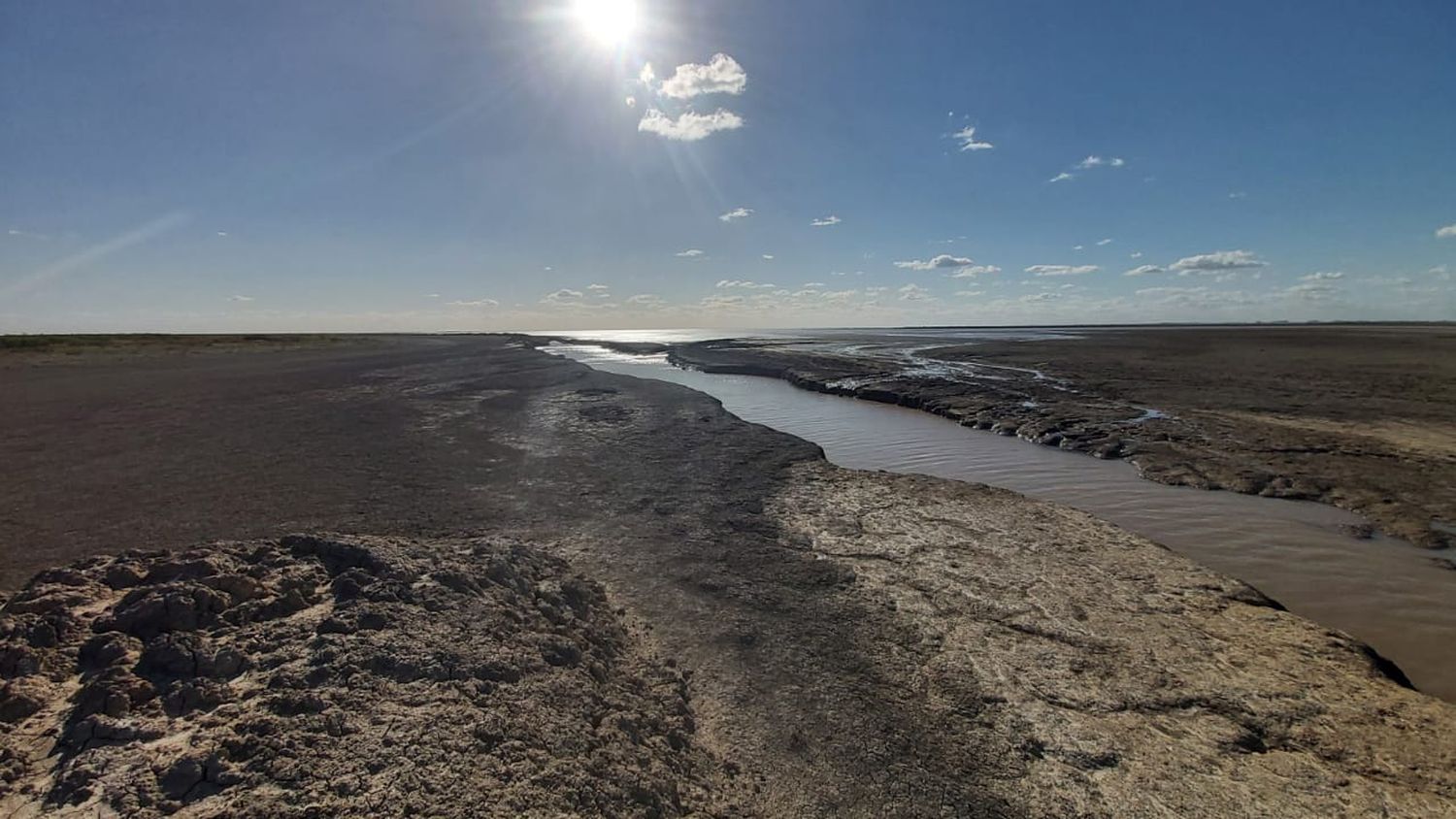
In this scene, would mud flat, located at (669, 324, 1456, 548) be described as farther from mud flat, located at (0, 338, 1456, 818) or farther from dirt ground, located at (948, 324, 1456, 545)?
mud flat, located at (0, 338, 1456, 818)

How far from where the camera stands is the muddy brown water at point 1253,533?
5.91 m

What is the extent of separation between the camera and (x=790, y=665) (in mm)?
4914

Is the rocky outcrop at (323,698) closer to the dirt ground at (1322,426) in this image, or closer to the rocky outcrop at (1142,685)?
the rocky outcrop at (1142,685)

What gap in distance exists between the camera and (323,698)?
3537 mm

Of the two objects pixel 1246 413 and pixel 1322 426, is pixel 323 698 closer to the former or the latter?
pixel 1322 426

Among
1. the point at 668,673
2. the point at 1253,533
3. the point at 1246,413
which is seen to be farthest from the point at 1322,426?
the point at 668,673

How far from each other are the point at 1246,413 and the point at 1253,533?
34.8 feet

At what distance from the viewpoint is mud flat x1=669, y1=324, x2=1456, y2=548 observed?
9945 mm

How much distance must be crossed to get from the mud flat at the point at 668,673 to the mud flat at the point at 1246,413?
17.0 feet

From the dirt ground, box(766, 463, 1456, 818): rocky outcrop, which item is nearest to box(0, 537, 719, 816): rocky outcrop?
box(766, 463, 1456, 818): rocky outcrop

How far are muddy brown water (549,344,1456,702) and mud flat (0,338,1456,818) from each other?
2.59 feet

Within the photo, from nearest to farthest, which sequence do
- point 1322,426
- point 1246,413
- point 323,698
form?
1. point 323,698
2. point 1322,426
3. point 1246,413

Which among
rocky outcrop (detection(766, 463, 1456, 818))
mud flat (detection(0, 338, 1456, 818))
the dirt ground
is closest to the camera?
mud flat (detection(0, 338, 1456, 818))

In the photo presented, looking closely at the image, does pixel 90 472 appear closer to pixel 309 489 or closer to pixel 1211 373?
pixel 309 489
